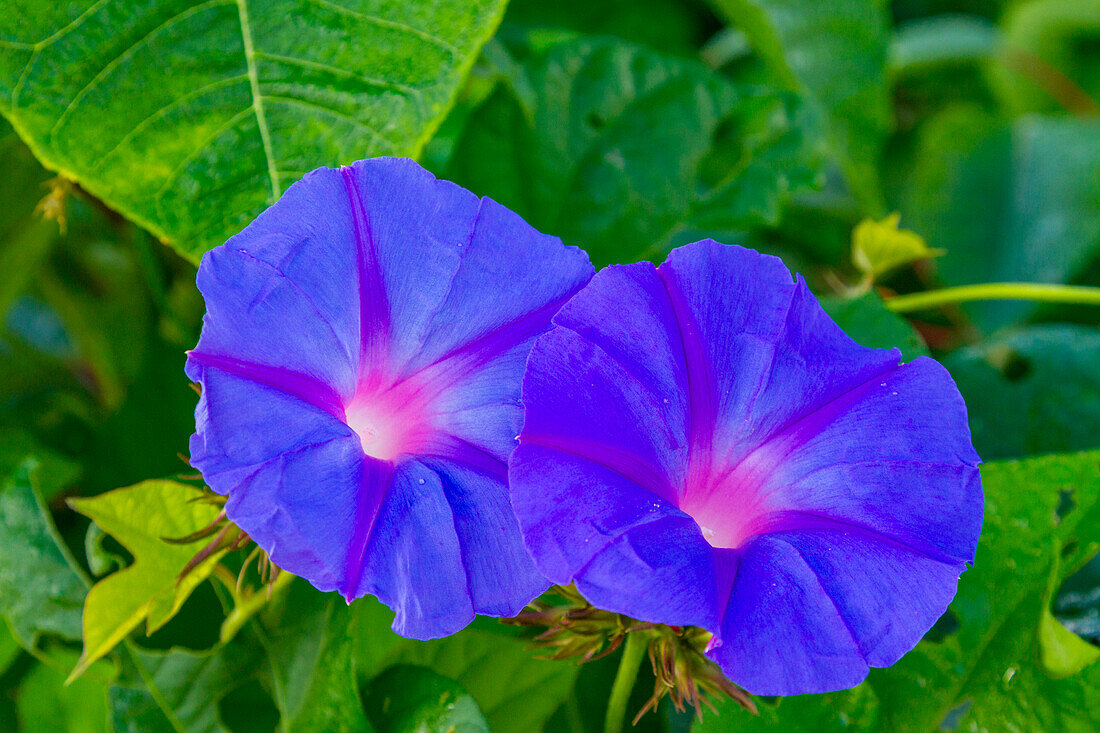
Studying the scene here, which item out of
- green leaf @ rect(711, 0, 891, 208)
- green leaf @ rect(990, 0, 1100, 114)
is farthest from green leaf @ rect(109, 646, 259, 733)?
green leaf @ rect(990, 0, 1100, 114)

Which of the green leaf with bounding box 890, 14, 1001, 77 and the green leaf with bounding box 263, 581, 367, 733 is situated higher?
the green leaf with bounding box 263, 581, 367, 733

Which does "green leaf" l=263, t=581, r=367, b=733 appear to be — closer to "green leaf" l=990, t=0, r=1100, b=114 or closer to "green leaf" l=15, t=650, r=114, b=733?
"green leaf" l=15, t=650, r=114, b=733

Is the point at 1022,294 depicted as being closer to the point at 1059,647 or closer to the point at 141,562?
the point at 1059,647

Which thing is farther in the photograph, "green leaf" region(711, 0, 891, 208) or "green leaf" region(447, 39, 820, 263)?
"green leaf" region(711, 0, 891, 208)

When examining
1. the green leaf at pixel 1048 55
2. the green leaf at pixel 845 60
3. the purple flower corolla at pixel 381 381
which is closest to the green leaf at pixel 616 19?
the green leaf at pixel 845 60

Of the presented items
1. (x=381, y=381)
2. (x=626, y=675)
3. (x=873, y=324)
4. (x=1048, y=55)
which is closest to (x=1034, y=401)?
(x=873, y=324)

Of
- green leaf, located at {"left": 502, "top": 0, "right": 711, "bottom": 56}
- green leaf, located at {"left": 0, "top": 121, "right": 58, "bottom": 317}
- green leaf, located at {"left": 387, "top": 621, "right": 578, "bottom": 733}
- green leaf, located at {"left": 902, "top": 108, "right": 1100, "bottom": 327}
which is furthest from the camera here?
green leaf, located at {"left": 902, "top": 108, "right": 1100, "bottom": 327}
